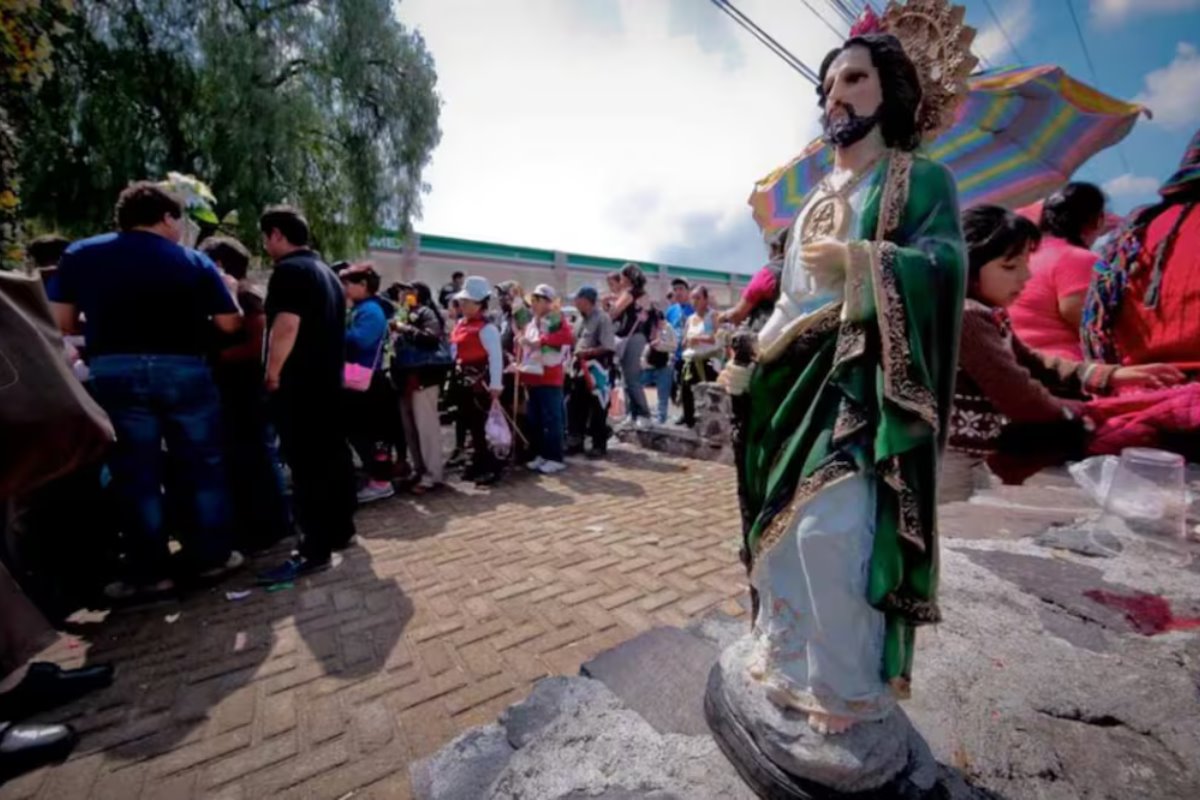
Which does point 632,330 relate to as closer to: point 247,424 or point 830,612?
point 247,424

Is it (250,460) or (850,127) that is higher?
(850,127)

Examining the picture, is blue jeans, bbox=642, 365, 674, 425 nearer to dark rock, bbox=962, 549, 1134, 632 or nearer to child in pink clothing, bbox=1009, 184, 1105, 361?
child in pink clothing, bbox=1009, 184, 1105, 361

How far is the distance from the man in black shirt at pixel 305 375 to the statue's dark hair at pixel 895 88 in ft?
9.80

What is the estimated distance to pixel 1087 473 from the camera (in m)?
2.83

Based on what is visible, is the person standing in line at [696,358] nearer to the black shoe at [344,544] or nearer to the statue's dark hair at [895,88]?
the black shoe at [344,544]

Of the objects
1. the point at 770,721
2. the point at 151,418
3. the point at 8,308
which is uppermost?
the point at 8,308

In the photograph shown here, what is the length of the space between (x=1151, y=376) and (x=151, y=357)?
17.7 ft

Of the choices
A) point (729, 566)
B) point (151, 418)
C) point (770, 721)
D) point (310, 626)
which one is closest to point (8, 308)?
point (151, 418)

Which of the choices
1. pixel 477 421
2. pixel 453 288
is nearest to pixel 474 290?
pixel 477 421

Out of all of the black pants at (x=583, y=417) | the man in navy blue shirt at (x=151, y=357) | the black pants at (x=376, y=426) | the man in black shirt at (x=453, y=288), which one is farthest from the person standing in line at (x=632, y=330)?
the man in navy blue shirt at (x=151, y=357)

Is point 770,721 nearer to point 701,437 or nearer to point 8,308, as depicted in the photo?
point 8,308

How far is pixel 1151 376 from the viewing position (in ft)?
9.02

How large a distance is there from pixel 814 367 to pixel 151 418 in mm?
3467

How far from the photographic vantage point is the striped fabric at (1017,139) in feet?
14.0
